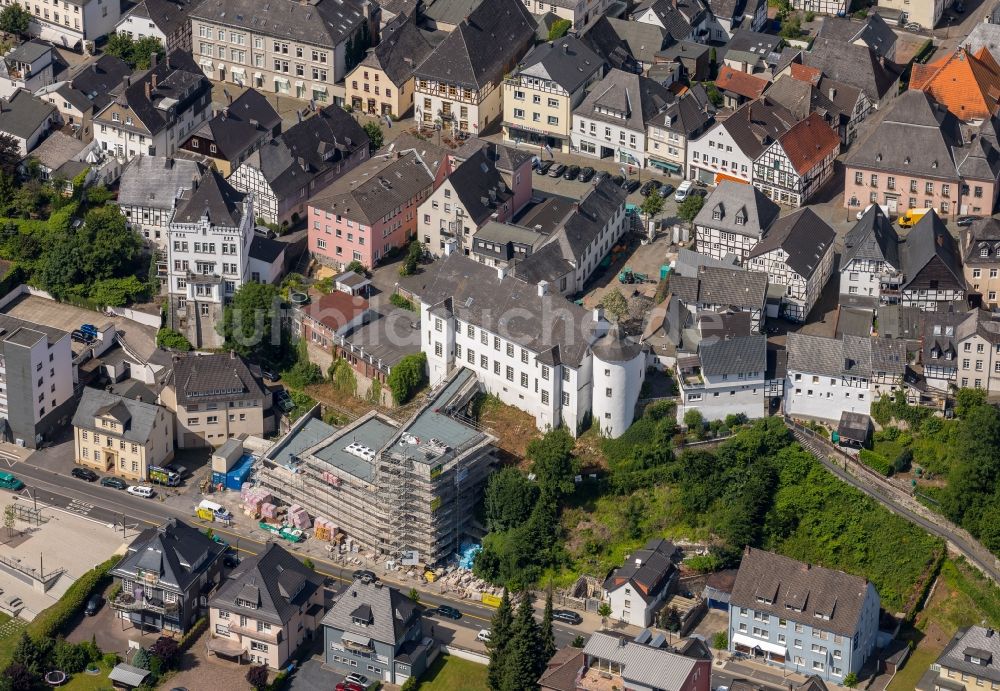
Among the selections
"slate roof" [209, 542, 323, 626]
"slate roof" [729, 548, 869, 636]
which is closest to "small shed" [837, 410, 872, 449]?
"slate roof" [729, 548, 869, 636]

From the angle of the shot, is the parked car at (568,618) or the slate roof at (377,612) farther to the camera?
the parked car at (568,618)

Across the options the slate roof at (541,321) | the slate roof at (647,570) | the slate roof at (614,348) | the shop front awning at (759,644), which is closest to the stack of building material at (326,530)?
the slate roof at (541,321)

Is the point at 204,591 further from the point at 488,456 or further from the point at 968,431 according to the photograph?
the point at 968,431

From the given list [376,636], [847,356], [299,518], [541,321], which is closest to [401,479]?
[299,518]

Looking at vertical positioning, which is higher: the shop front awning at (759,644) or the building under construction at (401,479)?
the building under construction at (401,479)

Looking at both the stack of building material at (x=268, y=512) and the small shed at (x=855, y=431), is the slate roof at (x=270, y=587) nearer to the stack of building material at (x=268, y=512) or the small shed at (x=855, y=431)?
the stack of building material at (x=268, y=512)

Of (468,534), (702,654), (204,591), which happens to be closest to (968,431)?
(702,654)

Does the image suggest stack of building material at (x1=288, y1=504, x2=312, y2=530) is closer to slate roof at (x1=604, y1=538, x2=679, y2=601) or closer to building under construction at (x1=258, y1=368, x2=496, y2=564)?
building under construction at (x1=258, y1=368, x2=496, y2=564)
